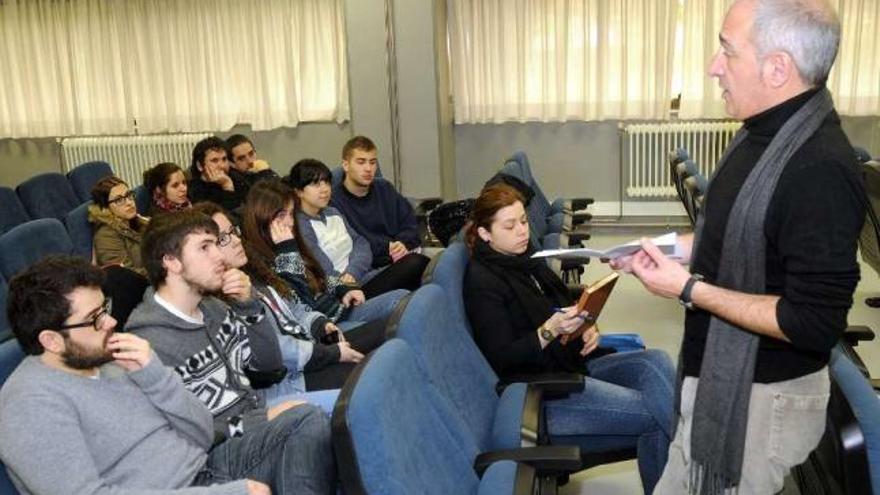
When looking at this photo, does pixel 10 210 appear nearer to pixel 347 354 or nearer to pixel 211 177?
pixel 211 177

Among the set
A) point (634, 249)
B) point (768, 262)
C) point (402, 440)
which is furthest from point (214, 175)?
point (768, 262)

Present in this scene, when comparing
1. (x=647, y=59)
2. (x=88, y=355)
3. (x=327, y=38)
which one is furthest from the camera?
(x=327, y=38)

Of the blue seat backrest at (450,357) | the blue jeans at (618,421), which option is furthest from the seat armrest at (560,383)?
the blue seat backrest at (450,357)

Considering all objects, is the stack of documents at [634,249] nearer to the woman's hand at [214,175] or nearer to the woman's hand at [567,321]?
the woman's hand at [567,321]

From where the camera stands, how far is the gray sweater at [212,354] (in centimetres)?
219

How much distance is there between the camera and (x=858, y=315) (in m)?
4.66

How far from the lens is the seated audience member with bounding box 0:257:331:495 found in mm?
1650

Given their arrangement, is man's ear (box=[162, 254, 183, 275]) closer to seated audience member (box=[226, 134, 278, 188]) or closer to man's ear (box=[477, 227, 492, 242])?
man's ear (box=[477, 227, 492, 242])

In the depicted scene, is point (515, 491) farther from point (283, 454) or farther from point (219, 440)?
point (219, 440)

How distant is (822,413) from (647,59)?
17.3 ft

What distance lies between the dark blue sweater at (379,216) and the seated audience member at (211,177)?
32.9 inches

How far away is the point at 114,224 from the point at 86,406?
8.10 ft

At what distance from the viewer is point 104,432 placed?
1.79 meters

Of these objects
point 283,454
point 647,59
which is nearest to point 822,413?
point 283,454
